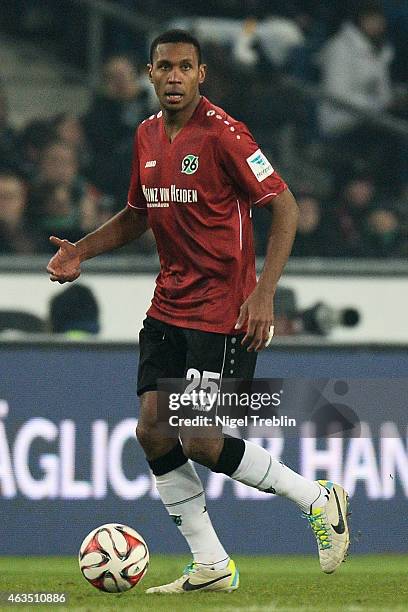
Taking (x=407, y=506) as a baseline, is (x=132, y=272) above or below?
above

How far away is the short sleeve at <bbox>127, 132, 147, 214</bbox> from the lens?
595 cm

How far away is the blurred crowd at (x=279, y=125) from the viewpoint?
9.04 m

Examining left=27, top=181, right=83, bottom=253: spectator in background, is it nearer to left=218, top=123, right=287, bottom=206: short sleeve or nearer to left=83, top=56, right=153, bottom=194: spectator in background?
left=83, top=56, right=153, bottom=194: spectator in background

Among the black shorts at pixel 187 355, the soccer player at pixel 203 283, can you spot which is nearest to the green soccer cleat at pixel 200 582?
the soccer player at pixel 203 283

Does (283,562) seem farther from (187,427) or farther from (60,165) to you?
(60,165)

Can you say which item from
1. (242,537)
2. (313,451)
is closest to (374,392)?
(313,451)

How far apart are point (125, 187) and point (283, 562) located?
293 cm

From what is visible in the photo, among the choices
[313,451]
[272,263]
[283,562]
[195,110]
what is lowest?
[283,562]

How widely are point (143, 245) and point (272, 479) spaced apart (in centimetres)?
340

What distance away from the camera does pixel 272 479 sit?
5766mm

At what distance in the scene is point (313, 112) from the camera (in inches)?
411

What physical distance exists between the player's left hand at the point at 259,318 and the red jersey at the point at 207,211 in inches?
8.8

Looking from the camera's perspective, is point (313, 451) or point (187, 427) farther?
point (313, 451)

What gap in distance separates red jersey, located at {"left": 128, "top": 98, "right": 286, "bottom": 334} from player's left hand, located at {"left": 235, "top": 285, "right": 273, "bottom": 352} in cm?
22
